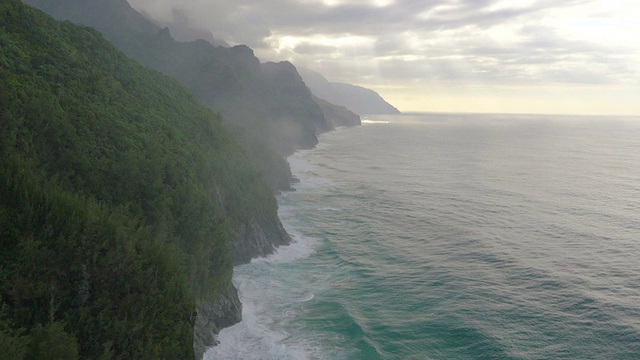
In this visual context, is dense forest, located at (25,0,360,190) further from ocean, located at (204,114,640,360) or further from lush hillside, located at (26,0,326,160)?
ocean, located at (204,114,640,360)

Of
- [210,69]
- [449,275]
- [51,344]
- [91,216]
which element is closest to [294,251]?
[449,275]

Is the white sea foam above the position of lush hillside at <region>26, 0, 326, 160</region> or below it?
below

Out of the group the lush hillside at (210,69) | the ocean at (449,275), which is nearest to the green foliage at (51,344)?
the ocean at (449,275)

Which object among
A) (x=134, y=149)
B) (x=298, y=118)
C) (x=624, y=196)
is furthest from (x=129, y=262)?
(x=298, y=118)

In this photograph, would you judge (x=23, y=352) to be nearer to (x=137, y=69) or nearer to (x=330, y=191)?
(x=137, y=69)

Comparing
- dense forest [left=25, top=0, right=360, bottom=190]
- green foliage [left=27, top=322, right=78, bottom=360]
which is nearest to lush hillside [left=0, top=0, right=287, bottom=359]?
green foliage [left=27, top=322, right=78, bottom=360]

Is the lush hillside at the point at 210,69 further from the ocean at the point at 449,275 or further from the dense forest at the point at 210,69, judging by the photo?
the ocean at the point at 449,275

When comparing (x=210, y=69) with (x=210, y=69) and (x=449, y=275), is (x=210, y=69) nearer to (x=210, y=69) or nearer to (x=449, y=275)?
(x=210, y=69)

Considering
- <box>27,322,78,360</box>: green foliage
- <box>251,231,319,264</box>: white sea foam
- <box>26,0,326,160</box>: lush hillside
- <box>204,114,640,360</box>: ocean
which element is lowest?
<box>251,231,319,264</box>: white sea foam
